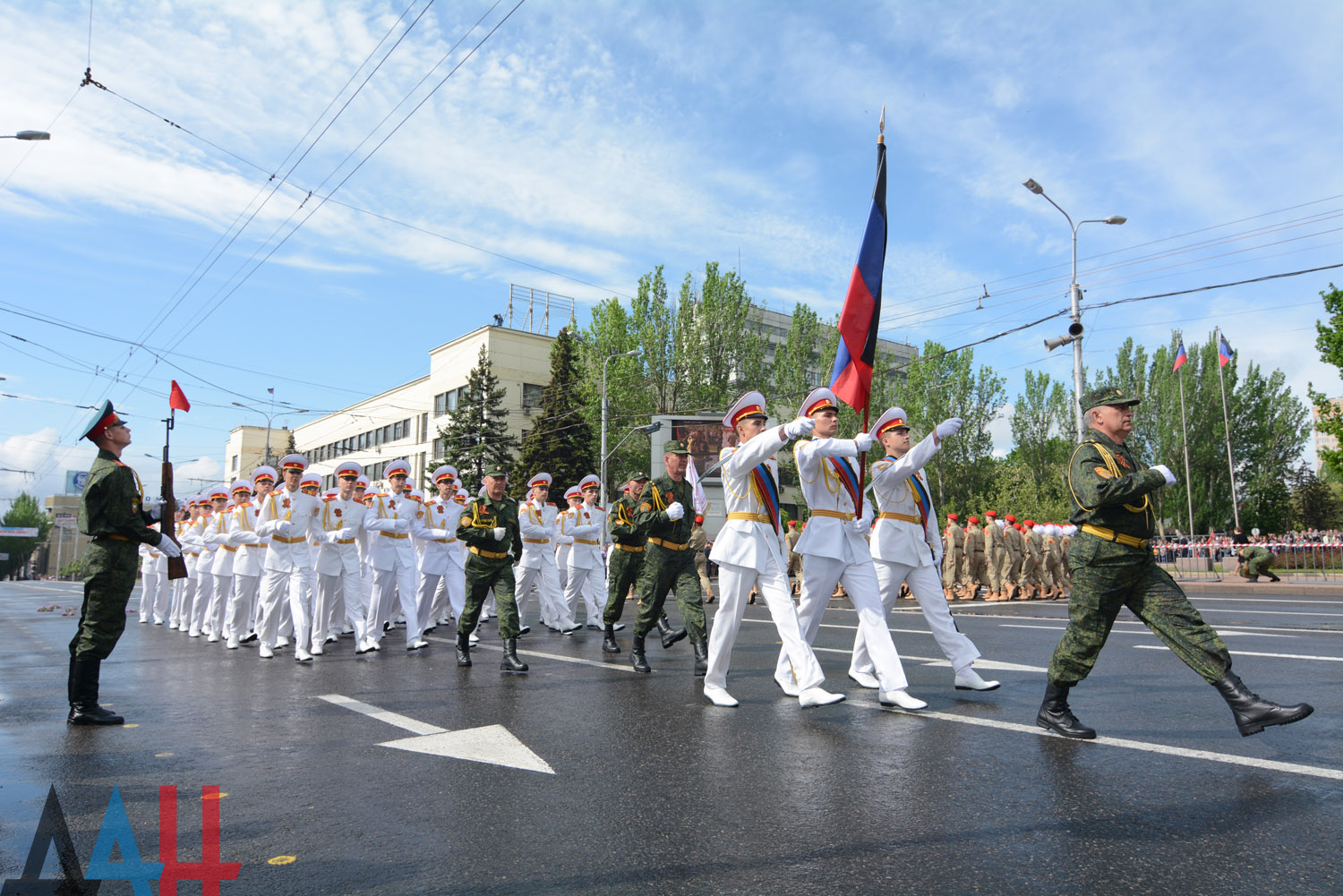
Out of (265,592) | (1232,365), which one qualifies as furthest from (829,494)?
(1232,365)

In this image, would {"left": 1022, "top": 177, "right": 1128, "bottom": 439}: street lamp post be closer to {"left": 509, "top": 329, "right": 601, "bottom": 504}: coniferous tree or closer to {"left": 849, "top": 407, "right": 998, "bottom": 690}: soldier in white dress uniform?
{"left": 849, "top": 407, "right": 998, "bottom": 690}: soldier in white dress uniform

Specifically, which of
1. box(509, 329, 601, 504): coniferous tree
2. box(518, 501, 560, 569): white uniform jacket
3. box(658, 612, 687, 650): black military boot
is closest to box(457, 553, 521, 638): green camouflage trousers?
box(658, 612, 687, 650): black military boot

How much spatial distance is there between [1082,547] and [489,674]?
16.9 feet

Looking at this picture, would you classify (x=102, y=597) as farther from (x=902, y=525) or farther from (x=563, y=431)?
(x=563, y=431)

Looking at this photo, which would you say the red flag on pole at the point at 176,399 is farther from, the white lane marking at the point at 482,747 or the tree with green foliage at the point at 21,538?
the tree with green foliage at the point at 21,538

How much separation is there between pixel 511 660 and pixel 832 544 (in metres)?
3.48

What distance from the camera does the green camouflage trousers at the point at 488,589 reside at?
338 inches

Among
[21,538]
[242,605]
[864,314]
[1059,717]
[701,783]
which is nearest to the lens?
[701,783]

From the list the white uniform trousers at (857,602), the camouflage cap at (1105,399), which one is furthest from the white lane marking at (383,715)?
the camouflage cap at (1105,399)

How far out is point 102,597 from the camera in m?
6.40

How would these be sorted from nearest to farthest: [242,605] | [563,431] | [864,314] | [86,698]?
[86,698]
[864,314]
[242,605]
[563,431]

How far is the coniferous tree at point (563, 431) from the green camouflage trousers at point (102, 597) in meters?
41.5

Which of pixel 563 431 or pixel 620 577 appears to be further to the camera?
pixel 563 431

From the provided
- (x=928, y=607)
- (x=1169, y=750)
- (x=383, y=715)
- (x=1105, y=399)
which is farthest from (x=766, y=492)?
(x=383, y=715)
